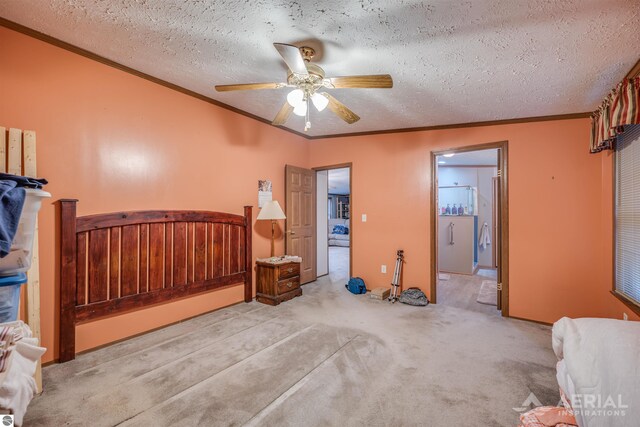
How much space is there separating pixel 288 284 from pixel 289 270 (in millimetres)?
191

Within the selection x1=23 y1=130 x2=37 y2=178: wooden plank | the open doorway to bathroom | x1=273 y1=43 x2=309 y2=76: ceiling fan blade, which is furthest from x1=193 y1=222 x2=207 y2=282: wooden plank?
the open doorway to bathroom

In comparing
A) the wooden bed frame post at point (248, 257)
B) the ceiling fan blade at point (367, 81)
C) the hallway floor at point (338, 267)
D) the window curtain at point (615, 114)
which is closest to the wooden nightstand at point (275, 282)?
the wooden bed frame post at point (248, 257)

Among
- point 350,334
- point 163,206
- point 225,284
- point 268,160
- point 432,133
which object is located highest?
point 432,133

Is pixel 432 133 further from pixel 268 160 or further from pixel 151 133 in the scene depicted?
pixel 151 133

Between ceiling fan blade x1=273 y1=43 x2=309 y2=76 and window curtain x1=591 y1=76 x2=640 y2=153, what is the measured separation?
2446mm

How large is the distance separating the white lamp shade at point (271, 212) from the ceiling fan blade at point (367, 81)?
6.93 ft

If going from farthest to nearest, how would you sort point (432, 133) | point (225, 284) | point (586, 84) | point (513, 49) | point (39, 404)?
point (432, 133), point (225, 284), point (586, 84), point (513, 49), point (39, 404)

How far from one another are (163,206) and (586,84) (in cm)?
420

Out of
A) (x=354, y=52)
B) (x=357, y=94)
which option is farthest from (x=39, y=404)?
(x=357, y=94)

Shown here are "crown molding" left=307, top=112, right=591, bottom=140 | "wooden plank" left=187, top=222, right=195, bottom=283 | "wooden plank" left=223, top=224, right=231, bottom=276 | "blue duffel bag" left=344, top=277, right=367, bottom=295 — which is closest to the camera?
"wooden plank" left=187, top=222, right=195, bottom=283

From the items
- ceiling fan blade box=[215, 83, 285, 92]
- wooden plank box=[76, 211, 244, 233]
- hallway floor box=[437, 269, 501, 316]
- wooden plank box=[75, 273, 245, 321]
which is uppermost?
ceiling fan blade box=[215, 83, 285, 92]

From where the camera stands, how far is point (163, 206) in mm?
3098

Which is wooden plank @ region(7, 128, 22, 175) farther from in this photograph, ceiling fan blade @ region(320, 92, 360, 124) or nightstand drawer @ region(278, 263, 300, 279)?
nightstand drawer @ region(278, 263, 300, 279)

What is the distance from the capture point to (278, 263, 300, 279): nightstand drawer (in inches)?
160
